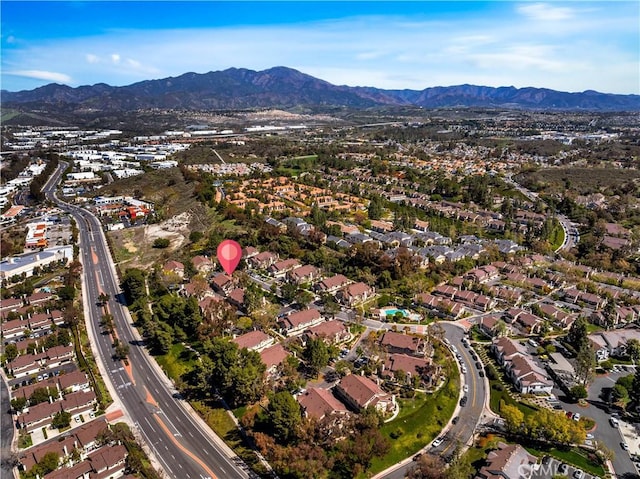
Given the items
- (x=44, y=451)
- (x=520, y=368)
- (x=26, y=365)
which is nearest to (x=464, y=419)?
(x=520, y=368)

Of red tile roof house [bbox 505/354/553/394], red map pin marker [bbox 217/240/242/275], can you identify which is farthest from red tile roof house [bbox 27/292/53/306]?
red tile roof house [bbox 505/354/553/394]

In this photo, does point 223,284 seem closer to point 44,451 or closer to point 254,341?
point 254,341

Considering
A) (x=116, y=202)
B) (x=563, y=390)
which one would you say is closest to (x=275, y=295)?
(x=563, y=390)

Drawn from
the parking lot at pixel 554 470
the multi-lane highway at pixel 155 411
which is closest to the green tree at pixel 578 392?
the parking lot at pixel 554 470

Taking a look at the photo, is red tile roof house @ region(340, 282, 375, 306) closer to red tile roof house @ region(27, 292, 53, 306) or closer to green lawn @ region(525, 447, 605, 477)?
green lawn @ region(525, 447, 605, 477)

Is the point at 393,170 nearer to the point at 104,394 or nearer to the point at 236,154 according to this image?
the point at 236,154
